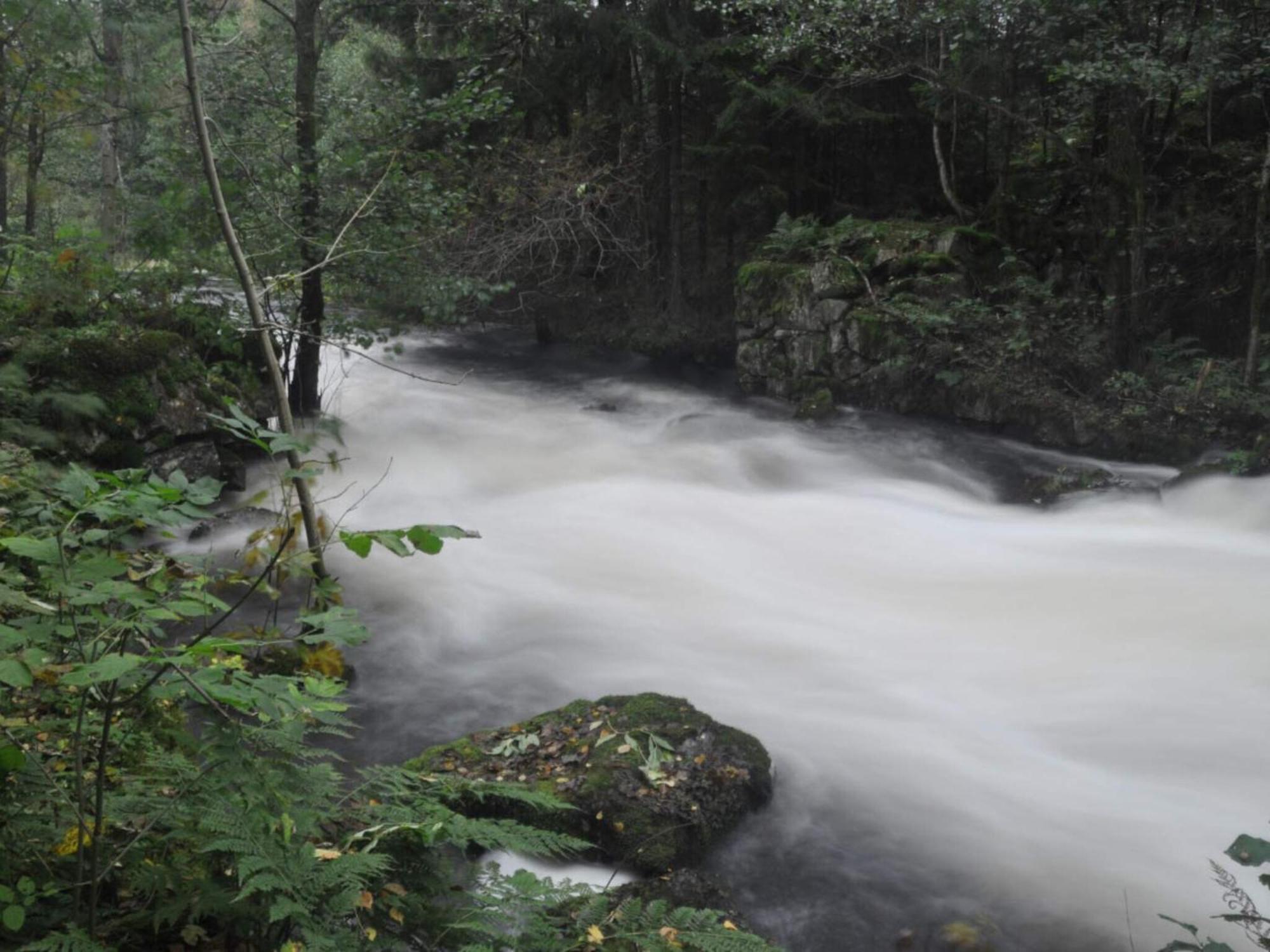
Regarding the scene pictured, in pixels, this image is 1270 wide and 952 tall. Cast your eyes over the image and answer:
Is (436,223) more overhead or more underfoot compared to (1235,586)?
more overhead

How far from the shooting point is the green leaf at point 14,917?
1.96 meters

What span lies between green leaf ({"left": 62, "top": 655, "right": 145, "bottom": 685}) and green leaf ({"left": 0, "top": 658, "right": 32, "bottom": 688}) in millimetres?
65

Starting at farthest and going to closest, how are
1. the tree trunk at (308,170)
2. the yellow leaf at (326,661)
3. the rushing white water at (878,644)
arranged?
1. the tree trunk at (308,170)
2. the yellow leaf at (326,661)
3. the rushing white water at (878,644)

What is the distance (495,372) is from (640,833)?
43.0 ft

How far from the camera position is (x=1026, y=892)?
173 inches

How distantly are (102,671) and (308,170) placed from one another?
888cm

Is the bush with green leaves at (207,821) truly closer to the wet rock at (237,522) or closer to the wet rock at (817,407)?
the wet rock at (237,522)

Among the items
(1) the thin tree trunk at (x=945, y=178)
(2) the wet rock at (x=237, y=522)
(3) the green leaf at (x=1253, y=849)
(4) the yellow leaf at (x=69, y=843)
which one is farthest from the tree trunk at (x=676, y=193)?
(4) the yellow leaf at (x=69, y=843)

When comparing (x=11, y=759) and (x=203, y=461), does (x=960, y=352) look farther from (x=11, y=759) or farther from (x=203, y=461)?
(x=11, y=759)

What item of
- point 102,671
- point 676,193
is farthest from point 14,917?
point 676,193

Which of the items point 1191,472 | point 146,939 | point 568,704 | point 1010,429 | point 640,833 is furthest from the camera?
point 1010,429

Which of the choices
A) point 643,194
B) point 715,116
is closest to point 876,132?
point 715,116

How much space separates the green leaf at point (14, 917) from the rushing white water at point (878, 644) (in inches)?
122

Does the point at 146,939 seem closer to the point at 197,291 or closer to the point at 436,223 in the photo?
the point at 197,291
